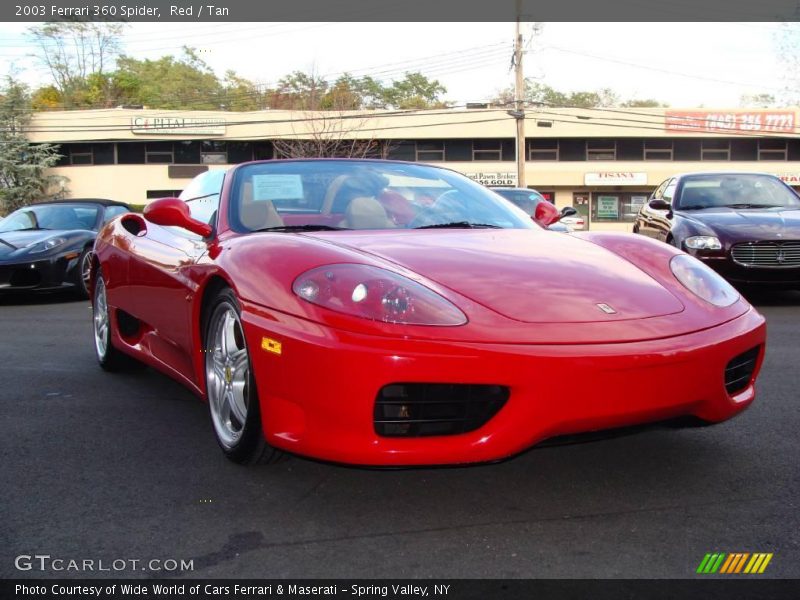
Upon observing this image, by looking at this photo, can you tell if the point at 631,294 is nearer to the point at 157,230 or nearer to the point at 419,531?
the point at 419,531

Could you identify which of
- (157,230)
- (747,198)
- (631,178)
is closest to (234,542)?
(157,230)

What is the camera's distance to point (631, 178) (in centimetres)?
3969

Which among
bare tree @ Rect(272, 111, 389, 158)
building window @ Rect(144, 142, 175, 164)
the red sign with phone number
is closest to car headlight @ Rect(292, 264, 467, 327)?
bare tree @ Rect(272, 111, 389, 158)

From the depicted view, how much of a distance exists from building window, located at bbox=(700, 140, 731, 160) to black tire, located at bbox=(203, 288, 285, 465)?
41063mm

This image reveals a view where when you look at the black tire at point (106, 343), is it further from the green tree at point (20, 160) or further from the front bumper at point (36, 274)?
the green tree at point (20, 160)

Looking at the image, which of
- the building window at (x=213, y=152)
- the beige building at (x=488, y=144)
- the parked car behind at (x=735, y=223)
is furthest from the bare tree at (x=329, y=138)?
the parked car behind at (x=735, y=223)

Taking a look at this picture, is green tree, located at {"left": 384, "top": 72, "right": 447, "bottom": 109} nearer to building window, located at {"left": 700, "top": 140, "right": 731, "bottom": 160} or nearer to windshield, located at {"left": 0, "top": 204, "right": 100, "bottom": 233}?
building window, located at {"left": 700, "top": 140, "right": 731, "bottom": 160}

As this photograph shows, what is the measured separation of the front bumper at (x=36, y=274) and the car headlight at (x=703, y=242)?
6.65 m

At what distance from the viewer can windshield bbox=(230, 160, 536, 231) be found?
3443mm

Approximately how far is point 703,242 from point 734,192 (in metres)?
1.57

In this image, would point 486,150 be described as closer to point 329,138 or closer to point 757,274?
point 329,138

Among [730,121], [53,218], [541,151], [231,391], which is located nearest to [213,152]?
[541,151]

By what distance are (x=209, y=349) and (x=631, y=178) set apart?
128ft
